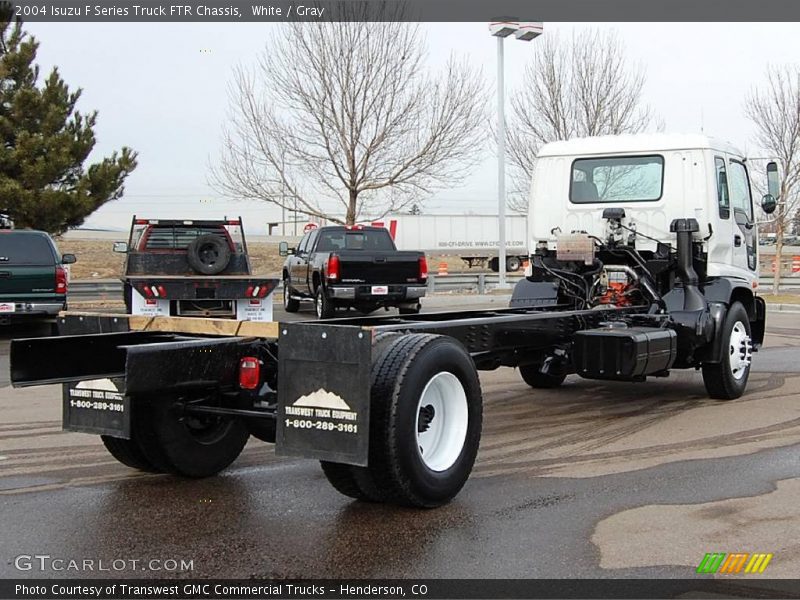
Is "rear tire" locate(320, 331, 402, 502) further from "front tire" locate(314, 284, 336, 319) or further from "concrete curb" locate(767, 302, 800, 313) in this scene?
"concrete curb" locate(767, 302, 800, 313)

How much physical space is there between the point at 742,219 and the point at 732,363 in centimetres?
174

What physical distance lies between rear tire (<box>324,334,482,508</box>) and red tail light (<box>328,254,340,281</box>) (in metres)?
11.6

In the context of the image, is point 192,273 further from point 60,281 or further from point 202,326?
point 202,326

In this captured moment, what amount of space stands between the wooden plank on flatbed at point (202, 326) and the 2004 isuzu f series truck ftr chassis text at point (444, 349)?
1 centimetres

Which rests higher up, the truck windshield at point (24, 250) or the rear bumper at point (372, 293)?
the truck windshield at point (24, 250)

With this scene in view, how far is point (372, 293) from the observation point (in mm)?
17234

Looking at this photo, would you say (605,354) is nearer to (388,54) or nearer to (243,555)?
(243,555)

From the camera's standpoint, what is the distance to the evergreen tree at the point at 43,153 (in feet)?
72.8

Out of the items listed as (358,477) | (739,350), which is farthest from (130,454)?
(739,350)

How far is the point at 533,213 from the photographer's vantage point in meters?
9.91

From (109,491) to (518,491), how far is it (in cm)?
256

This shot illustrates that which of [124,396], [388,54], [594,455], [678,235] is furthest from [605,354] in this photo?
[388,54]

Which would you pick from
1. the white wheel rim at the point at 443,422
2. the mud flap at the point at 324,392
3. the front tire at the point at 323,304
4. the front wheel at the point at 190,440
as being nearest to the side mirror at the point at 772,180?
the white wheel rim at the point at 443,422

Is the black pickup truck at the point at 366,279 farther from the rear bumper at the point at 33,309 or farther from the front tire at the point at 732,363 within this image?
the front tire at the point at 732,363
